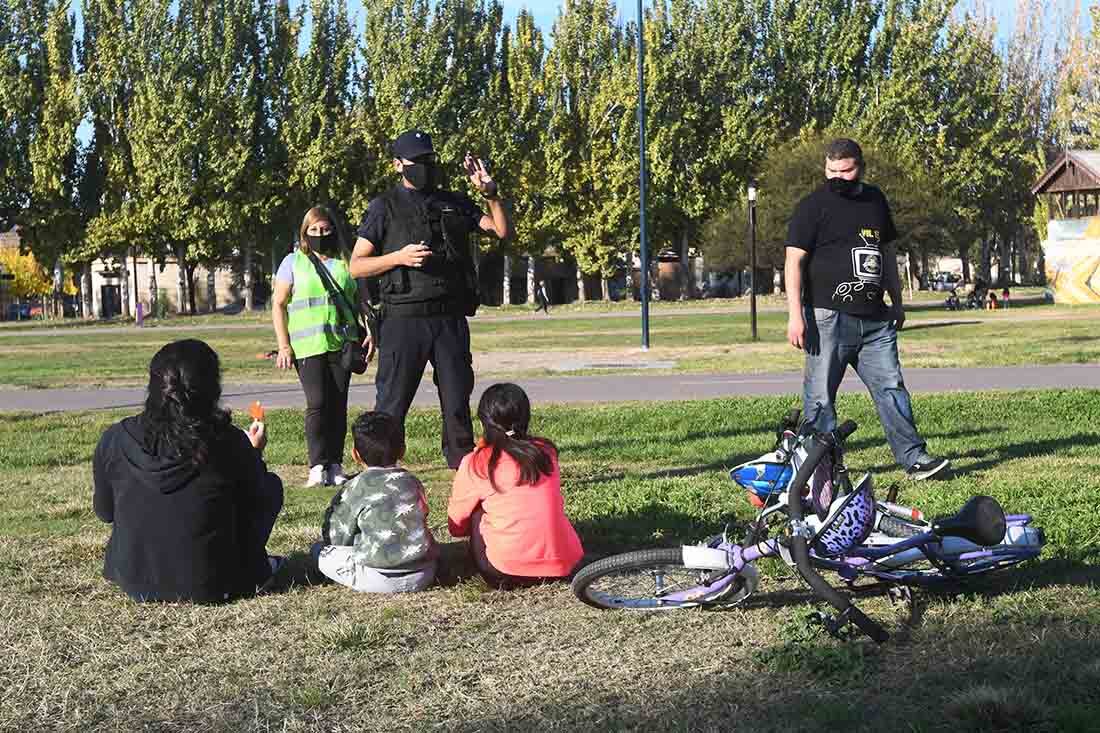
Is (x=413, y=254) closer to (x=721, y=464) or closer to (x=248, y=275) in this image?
(x=721, y=464)

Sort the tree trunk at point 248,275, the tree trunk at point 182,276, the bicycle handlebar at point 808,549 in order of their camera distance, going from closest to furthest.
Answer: the bicycle handlebar at point 808,549, the tree trunk at point 182,276, the tree trunk at point 248,275

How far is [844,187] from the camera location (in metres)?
7.51

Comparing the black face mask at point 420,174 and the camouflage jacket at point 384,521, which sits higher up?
the black face mask at point 420,174

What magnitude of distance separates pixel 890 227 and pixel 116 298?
9149 centimetres

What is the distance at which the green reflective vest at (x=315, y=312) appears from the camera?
8203 millimetres

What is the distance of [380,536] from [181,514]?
79 cm

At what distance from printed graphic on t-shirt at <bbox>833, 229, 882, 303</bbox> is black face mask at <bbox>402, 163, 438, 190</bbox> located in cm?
241

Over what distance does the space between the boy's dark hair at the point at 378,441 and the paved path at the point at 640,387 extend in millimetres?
7782

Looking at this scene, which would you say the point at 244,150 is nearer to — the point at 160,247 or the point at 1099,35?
the point at 160,247

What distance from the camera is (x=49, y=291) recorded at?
85.4 metres

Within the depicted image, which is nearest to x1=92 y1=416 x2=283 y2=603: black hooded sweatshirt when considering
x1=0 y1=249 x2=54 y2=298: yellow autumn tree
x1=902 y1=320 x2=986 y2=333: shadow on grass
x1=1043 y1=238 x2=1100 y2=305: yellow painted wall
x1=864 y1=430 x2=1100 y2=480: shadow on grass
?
x1=864 y1=430 x2=1100 y2=480: shadow on grass

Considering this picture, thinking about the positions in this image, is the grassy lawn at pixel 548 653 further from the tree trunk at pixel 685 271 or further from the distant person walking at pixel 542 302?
the tree trunk at pixel 685 271

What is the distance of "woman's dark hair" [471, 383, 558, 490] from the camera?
210 inches

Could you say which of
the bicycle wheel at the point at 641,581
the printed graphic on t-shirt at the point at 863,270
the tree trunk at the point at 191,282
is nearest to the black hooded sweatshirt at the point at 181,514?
the bicycle wheel at the point at 641,581
